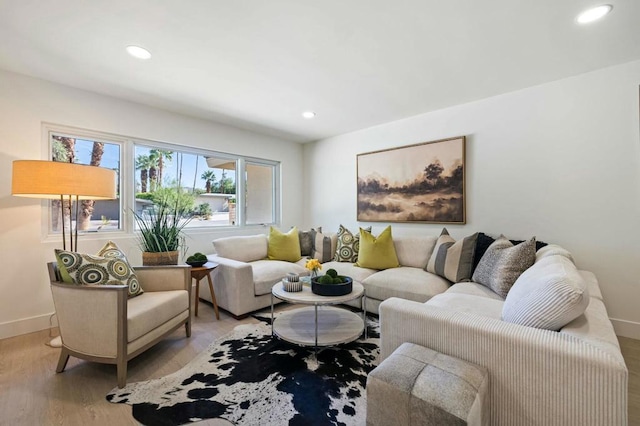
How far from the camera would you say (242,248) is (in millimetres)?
3566

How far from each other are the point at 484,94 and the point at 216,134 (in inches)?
136

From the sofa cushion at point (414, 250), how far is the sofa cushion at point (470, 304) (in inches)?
42.2

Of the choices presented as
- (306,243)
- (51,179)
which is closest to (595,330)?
(306,243)

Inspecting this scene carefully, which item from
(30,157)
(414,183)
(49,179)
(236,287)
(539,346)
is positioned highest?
(30,157)

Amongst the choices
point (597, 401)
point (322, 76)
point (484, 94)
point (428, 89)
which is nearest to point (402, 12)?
point (322, 76)

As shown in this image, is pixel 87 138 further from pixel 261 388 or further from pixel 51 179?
pixel 261 388

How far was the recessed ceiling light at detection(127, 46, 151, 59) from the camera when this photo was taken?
214 centimetres

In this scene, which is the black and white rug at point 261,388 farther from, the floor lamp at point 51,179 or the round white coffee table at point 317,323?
the floor lamp at point 51,179

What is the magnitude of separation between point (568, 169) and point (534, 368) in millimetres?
2414

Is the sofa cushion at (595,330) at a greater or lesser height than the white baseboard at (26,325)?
greater

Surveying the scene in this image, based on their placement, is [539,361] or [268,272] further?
[268,272]

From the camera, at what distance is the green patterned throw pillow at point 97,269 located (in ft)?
6.24

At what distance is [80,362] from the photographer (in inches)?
81.8

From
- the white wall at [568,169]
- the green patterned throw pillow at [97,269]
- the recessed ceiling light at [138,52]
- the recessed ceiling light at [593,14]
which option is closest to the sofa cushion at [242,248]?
the green patterned throw pillow at [97,269]
